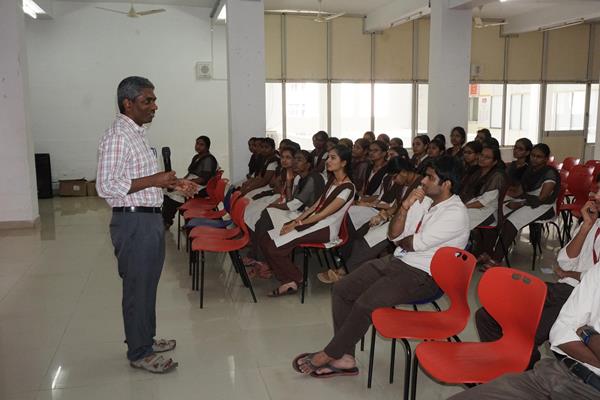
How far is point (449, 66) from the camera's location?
752 cm

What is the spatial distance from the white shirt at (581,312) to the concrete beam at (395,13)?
23.4 feet

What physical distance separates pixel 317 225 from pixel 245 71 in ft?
11.6

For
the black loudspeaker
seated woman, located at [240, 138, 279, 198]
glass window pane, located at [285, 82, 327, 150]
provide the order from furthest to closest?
glass window pane, located at [285, 82, 327, 150] → the black loudspeaker → seated woman, located at [240, 138, 279, 198]

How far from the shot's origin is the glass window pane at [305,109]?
11.3m

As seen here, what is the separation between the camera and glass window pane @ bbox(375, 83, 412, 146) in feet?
38.7

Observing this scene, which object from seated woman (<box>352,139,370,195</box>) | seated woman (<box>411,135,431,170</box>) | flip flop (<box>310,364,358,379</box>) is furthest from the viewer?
seated woman (<box>411,135,431,170</box>)

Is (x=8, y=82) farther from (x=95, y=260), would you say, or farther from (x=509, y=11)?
(x=509, y=11)

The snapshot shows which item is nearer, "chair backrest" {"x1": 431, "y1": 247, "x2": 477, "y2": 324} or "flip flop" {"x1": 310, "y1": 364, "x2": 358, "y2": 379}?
"chair backrest" {"x1": 431, "y1": 247, "x2": 477, "y2": 324}

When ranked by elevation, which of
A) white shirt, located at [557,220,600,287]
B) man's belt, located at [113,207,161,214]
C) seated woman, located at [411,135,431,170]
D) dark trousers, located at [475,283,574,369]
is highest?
seated woman, located at [411,135,431,170]

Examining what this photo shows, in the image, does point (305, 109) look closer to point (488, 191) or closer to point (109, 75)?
point (109, 75)

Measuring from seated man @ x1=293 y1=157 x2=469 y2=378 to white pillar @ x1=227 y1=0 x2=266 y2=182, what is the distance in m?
4.30

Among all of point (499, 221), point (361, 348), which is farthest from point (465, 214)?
point (499, 221)

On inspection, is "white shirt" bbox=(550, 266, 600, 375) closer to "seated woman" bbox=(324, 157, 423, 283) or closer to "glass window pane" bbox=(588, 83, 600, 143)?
"seated woman" bbox=(324, 157, 423, 283)

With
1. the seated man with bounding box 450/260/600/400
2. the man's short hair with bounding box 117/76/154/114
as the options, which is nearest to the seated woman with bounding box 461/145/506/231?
the seated man with bounding box 450/260/600/400
